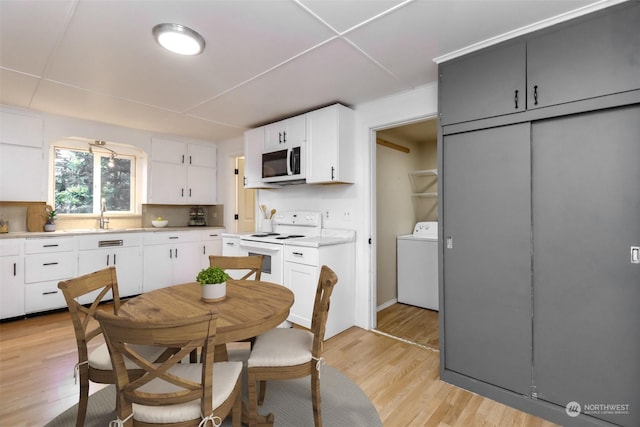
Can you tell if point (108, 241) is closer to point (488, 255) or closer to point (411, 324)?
point (411, 324)

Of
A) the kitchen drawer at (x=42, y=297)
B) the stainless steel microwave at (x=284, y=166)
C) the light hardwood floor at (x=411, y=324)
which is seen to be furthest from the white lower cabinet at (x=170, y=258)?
the light hardwood floor at (x=411, y=324)

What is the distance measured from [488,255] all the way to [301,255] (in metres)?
1.67

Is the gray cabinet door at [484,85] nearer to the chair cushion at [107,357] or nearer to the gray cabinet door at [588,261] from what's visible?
the gray cabinet door at [588,261]

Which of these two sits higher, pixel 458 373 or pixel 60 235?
pixel 60 235

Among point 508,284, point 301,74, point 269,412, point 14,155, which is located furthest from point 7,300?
point 508,284

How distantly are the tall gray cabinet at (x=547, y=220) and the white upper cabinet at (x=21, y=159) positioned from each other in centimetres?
451

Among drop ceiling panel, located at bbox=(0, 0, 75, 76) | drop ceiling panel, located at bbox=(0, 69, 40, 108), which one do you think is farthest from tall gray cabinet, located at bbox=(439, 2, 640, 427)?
drop ceiling panel, located at bbox=(0, 69, 40, 108)

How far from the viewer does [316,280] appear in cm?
297

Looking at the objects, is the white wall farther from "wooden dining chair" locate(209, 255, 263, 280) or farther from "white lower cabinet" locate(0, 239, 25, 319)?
"white lower cabinet" locate(0, 239, 25, 319)

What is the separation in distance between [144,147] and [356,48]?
3.68 meters

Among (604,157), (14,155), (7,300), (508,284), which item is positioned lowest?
(7,300)

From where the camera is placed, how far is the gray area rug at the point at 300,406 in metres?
1.82

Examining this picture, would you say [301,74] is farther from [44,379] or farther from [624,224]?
[44,379]

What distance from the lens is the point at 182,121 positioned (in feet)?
13.2
